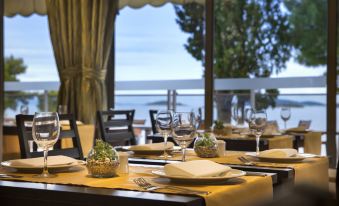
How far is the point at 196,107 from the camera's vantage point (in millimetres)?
5367

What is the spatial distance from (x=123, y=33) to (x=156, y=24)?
44 cm

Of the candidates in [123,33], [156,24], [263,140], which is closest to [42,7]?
[123,33]

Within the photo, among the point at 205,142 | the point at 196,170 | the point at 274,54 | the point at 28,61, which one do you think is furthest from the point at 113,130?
the point at 28,61

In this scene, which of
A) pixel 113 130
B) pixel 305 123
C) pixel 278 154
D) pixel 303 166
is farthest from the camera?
pixel 305 123

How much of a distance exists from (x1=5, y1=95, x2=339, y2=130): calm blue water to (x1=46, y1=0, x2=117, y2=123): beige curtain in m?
0.34

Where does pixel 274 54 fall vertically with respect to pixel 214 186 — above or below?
above

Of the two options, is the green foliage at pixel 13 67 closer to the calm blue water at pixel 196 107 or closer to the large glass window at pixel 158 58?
the calm blue water at pixel 196 107

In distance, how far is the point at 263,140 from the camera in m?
3.42

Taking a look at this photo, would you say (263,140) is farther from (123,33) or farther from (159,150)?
(123,33)

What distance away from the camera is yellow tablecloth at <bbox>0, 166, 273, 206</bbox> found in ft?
5.29

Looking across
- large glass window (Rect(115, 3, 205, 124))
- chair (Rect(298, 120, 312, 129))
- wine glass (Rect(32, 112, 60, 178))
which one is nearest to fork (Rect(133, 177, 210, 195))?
wine glass (Rect(32, 112, 60, 178))

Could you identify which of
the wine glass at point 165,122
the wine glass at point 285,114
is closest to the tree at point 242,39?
the wine glass at point 285,114

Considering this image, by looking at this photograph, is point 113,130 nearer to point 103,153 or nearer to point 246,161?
point 246,161

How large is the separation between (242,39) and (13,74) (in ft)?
9.32
